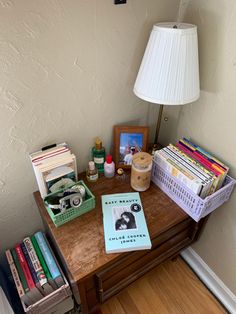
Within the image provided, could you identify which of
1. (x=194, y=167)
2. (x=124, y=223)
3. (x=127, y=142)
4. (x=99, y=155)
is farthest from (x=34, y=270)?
(x=194, y=167)

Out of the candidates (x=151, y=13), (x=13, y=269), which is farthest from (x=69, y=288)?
(x=151, y=13)

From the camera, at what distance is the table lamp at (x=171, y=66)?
0.74 m

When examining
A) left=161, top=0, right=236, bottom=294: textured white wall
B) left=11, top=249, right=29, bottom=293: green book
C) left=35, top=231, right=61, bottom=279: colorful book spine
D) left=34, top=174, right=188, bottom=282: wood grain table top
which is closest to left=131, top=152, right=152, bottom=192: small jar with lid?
left=34, top=174, right=188, bottom=282: wood grain table top

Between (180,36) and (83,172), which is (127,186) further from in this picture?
(180,36)

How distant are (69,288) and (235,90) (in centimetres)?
103

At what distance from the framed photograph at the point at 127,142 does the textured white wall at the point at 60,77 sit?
0.19 feet

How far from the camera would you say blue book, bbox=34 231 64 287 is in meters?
0.97

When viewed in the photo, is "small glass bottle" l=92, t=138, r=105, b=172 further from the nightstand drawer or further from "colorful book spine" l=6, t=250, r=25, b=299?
"colorful book spine" l=6, t=250, r=25, b=299

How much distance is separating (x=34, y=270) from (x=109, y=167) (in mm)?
542

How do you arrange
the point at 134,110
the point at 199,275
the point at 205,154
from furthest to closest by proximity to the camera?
the point at 199,275 < the point at 134,110 < the point at 205,154

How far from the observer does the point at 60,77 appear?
0.82 metres

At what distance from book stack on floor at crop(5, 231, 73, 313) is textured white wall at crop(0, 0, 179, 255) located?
10 cm

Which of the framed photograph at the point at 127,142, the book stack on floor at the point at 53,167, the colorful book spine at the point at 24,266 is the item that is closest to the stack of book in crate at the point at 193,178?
the framed photograph at the point at 127,142

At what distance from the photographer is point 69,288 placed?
101 centimetres
